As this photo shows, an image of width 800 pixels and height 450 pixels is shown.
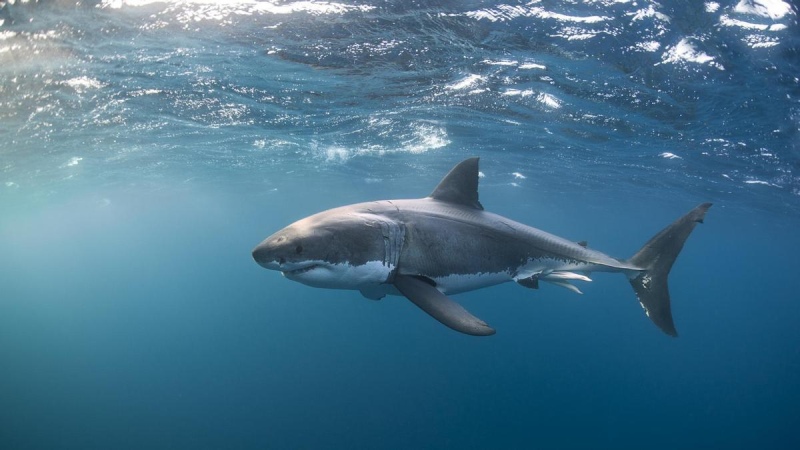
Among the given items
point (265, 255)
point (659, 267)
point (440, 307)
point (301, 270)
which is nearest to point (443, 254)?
point (440, 307)

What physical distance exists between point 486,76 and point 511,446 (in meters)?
A: 23.3

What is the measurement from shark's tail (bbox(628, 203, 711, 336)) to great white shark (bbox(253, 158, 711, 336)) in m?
0.01

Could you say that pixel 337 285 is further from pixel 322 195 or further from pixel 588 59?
pixel 322 195

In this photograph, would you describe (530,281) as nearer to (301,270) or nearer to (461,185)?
(461,185)

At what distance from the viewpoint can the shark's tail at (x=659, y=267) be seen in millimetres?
6117

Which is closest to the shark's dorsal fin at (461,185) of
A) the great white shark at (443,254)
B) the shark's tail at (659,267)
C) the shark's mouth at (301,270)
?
the great white shark at (443,254)

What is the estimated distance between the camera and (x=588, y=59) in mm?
10023

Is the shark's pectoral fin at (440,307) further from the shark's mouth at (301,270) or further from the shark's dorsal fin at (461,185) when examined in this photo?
the shark's dorsal fin at (461,185)

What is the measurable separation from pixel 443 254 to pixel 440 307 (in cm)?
125

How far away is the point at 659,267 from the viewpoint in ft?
20.9

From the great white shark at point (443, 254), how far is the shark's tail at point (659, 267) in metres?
0.01

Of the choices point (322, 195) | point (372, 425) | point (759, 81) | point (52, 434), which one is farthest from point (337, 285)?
point (322, 195)

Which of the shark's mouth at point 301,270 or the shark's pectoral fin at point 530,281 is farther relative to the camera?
the shark's pectoral fin at point 530,281

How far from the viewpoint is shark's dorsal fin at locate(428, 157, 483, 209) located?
5.36 m
